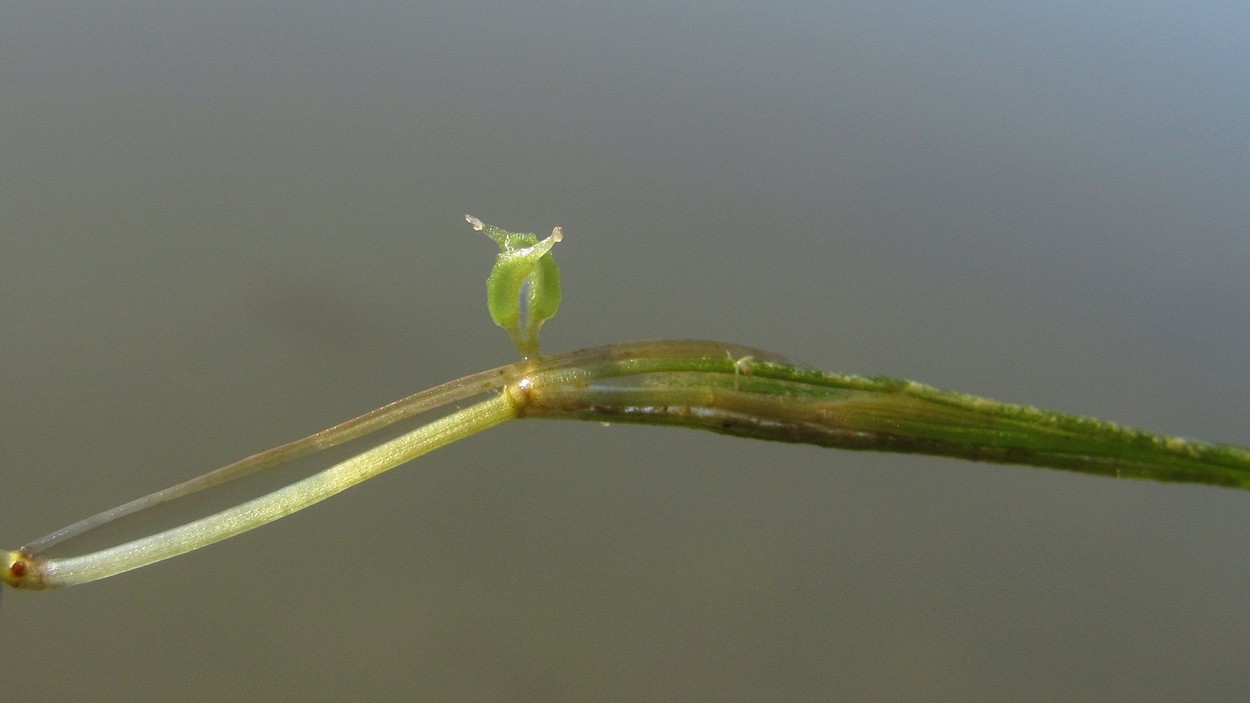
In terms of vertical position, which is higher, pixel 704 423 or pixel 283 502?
pixel 704 423

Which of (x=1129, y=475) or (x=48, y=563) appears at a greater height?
(x=1129, y=475)

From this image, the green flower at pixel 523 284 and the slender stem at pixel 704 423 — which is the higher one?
the green flower at pixel 523 284

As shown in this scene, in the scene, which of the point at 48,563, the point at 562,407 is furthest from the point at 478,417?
the point at 48,563

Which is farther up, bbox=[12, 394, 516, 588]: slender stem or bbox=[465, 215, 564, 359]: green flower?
bbox=[465, 215, 564, 359]: green flower

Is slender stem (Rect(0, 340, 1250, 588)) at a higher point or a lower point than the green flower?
lower

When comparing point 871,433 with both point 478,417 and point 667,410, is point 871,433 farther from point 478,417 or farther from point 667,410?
point 478,417

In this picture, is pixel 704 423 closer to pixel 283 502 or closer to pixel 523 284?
pixel 523 284

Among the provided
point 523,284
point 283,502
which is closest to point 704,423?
point 523,284

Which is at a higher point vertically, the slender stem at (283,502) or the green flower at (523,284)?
the green flower at (523,284)
